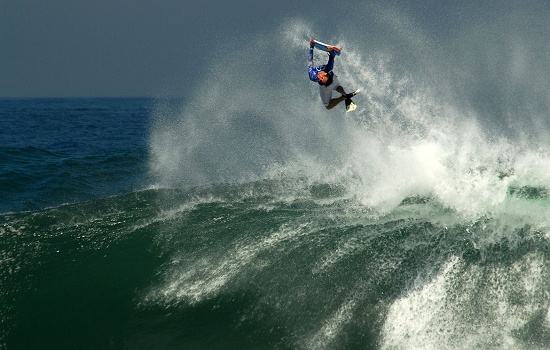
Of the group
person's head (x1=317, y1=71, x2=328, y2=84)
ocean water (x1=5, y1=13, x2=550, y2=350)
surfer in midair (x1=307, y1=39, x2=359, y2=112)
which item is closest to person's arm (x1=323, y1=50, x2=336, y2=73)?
surfer in midair (x1=307, y1=39, x2=359, y2=112)

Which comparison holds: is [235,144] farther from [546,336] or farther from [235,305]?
[546,336]

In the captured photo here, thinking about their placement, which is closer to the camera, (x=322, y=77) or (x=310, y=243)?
(x=310, y=243)

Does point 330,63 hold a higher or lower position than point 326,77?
higher

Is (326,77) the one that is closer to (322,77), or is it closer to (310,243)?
(322,77)

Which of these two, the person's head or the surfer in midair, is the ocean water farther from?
the person's head

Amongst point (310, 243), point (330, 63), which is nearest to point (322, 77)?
point (330, 63)

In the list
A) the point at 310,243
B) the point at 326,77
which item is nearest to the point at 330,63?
the point at 326,77

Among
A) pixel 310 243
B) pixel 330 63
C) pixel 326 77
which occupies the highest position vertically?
pixel 330 63

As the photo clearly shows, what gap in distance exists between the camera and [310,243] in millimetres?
10172

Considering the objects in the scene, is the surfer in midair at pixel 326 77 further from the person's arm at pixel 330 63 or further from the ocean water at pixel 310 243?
the ocean water at pixel 310 243

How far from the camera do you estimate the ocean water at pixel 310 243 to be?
324 inches

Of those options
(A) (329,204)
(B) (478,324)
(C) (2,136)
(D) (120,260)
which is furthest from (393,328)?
(C) (2,136)

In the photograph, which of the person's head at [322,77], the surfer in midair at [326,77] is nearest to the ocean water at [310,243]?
the surfer in midair at [326,77]

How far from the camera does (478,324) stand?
7883mm
